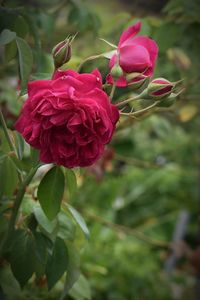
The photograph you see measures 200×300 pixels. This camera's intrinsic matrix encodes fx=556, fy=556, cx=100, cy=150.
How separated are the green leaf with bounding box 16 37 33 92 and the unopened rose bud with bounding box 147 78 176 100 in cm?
21

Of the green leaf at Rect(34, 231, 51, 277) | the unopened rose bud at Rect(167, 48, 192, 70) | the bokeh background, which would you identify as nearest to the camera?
the green leaf at Rect(34, 231, 51, 277)

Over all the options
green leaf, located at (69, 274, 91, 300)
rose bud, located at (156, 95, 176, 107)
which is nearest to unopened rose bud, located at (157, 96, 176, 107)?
rose bud, located at (156, 95, 176, 107)

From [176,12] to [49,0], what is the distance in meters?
0.37

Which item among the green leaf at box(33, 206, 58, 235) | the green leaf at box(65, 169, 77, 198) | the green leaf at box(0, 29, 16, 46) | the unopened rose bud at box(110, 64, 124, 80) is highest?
the green leaf at box(0, 29, 16, 46)

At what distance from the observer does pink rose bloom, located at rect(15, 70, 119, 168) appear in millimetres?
781

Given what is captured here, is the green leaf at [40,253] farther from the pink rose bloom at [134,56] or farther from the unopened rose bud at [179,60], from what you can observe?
the unopened rose bud at [179,60]

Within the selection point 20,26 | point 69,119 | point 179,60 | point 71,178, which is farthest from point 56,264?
point 179,60

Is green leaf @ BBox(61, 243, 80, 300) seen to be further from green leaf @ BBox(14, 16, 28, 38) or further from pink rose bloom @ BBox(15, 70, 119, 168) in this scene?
green leaf @ BBox(14, 16, 28, 38)

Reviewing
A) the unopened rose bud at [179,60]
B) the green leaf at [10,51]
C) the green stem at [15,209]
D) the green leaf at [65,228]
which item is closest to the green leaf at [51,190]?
the green stem at [15,209]

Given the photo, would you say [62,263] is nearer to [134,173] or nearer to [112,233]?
[112,233]

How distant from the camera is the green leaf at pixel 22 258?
979mm

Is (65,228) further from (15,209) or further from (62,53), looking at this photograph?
(62,53)

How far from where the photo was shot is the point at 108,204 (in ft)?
10.9

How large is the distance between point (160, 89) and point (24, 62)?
0.24 metres
